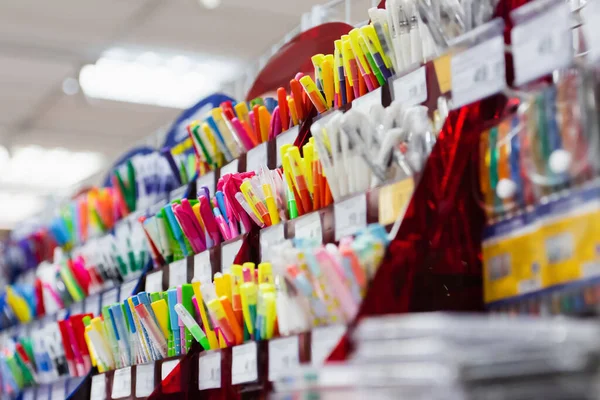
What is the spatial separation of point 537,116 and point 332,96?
60 cm

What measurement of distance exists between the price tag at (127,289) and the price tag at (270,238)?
2.20 feet

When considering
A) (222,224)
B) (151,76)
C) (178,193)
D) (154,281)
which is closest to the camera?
(222,224)

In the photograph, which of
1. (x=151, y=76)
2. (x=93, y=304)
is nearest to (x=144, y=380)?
(x=93, y=304)

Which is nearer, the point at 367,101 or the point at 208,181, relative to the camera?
the point at 367,101

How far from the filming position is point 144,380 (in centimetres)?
162

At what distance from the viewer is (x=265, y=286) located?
124cm

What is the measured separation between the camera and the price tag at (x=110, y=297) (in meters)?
2.22

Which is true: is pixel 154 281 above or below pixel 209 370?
above

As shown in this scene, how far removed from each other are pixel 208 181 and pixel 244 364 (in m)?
0.77

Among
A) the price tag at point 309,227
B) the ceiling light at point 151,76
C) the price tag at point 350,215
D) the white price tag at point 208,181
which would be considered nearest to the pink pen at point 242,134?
the white price tag at point 208,181

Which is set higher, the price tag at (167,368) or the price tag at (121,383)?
the price tag at (167,368)

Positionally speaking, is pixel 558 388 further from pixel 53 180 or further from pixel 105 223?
pixel 53 180

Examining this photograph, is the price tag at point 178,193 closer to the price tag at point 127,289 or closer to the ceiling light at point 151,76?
the price tag at point 127,289

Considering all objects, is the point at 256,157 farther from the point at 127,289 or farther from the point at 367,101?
the point at 127,289
